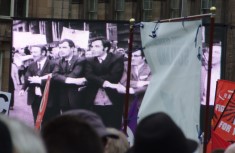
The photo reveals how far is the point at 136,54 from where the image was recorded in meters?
16.0

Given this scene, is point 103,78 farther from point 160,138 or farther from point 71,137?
point 71,137

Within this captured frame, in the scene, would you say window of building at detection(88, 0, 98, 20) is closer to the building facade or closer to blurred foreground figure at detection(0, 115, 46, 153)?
the building facade

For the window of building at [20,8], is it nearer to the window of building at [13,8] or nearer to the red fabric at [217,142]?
the window of building at [13,8]

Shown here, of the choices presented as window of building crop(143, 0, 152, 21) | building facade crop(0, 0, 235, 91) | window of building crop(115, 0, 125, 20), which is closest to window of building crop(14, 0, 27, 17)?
building facade crop(0, 0, 235, 91)

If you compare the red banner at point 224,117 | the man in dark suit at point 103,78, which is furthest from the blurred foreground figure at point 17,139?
the man in dark suit at point 103,78

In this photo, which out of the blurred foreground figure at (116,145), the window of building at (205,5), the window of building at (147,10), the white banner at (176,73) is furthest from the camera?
the window of building at (205,5)

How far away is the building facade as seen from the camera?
92.1 ft

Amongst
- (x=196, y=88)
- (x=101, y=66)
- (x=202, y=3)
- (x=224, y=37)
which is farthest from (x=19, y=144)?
(x=202, y=3)

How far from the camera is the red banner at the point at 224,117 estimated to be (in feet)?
36.7

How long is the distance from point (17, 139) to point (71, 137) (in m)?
0.44

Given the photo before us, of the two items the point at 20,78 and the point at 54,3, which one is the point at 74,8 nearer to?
the point at 54,3

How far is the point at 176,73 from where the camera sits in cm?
757

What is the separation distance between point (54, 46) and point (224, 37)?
3.93 meters

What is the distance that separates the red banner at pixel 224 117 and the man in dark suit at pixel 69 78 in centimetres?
504
